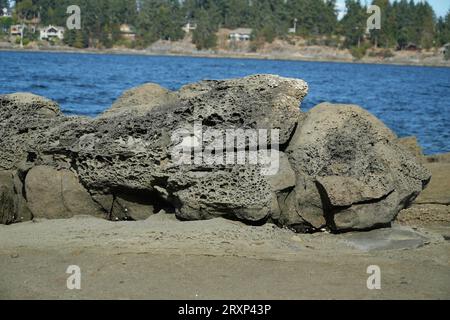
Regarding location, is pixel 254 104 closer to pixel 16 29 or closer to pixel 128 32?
pixel 16 29

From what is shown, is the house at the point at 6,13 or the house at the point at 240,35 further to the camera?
the house at the point at 240,35

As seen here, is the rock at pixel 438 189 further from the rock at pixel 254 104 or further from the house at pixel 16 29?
the house at pixel 16 29

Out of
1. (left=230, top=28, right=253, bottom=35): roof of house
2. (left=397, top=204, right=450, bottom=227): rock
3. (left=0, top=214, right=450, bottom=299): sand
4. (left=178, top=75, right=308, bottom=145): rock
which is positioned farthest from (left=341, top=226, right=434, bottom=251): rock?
(left=230, top=28, right=253, bottom=35): roof of house

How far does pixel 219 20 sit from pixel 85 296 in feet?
482

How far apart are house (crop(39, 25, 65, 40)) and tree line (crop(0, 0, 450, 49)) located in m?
1.14

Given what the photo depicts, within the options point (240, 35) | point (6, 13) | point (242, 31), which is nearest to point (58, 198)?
point (6, 13)

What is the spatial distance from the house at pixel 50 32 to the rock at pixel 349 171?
366 ft

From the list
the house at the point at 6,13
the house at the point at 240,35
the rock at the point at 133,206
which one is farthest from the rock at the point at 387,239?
the house at the point at 240,35

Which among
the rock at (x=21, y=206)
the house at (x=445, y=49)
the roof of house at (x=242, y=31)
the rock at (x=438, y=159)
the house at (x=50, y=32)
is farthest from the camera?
the roof of house at (x=242, y=31)

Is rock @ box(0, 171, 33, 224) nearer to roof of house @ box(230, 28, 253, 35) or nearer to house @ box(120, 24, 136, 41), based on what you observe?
house @ box(120, 24, 136, 41)

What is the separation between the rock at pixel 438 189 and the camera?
30.7ft

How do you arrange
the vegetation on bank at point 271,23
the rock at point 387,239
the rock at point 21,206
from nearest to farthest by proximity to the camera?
the rock at point 387,239, the rock at point 21,206, the vegetation on bank at point 271,23

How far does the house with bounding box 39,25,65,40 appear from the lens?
116 meters
